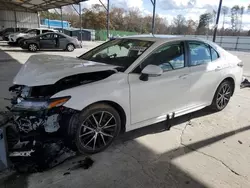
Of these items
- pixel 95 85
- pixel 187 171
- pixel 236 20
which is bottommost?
pixel 187 171

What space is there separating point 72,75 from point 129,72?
2.46ft

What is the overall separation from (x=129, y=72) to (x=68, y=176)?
1.48 metres

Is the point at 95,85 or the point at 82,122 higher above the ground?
the point at 95,85

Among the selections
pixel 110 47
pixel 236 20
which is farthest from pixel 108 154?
pixel 236 20

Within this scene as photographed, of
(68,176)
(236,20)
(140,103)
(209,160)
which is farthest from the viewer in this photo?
(236,20)

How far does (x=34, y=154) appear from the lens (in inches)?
97.0

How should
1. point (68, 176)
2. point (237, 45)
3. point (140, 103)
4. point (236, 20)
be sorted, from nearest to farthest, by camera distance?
1. point (68, 176)
2. point (140, 103)
3. point (237, 45)
4. point (236, 20)

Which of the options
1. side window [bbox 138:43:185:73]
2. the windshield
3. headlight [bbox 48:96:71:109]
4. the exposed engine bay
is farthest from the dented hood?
side window [bbox 138:43:185:73]

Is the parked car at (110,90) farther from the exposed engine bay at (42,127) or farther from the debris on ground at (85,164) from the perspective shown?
the debris on ground at (85,164)

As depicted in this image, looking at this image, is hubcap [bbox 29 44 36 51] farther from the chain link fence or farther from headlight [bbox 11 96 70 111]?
the chain link fence

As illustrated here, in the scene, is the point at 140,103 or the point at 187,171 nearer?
the point at 187,171

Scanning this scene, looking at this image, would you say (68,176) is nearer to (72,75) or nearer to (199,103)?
(72,75)

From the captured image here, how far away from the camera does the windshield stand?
3.17m

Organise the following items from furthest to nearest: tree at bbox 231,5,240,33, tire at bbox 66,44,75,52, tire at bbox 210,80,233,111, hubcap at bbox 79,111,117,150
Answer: tree at bbox 231,5,240,33, tire at bbox 66,44,75,52, tire at bbox 210,80,233,111, hubcap at bbox 79,111,117,150
